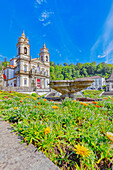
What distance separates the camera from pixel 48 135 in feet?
4.83

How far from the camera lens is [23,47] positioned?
1048 inches

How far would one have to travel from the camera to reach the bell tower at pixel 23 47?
1024 inches

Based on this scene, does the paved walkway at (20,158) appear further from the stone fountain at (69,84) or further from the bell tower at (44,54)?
the bell tower at (44,54)

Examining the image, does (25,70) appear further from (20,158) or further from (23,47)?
(20,158)

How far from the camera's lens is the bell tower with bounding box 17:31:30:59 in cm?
2602

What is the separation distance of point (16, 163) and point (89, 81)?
5.13 m

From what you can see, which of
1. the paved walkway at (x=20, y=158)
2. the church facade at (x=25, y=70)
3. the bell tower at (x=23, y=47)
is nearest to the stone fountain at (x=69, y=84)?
the paved walkway at (x=20, y=158)

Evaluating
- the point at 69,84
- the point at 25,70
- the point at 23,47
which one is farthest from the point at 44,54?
the point at 69,84

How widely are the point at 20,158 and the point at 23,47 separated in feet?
100

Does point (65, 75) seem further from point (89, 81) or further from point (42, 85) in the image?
point (89, 81)

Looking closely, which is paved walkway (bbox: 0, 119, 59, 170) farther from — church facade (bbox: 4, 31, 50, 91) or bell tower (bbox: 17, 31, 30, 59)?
bell tower (bbox: 17, 31, 30, 59)

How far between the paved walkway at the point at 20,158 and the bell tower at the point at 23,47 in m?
28.2

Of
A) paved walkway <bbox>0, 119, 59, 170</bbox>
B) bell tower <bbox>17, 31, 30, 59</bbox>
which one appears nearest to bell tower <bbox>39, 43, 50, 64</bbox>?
bell tower <bbox>17, 31, 30, 59</bbox>

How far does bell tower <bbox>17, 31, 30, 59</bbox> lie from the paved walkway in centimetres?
2819
